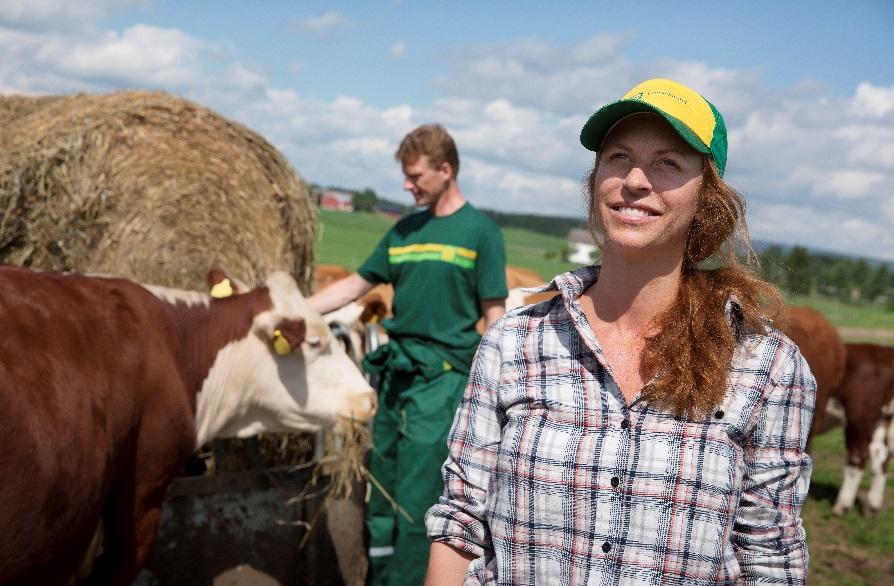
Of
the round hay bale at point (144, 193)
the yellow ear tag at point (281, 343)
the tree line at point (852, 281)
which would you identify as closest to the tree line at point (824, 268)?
the tree line at point (852, 281)

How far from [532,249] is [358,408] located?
46453 mm

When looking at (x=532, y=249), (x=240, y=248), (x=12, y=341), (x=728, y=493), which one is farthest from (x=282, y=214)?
(x=532, y=249)

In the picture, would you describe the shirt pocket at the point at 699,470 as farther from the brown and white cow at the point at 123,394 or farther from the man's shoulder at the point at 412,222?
the man's shoulder at the point at 412,222

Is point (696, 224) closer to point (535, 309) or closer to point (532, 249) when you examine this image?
A: point (535, 309)

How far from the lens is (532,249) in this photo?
5044cm

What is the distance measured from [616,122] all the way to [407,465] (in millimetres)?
2917

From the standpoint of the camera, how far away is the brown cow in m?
8.19

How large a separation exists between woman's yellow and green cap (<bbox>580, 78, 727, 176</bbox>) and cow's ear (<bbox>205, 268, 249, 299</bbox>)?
2745 mm

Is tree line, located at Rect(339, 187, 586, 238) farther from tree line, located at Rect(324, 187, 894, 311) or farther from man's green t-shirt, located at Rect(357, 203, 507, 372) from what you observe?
man's green t-shirt, located at Rect(357, 203, 507, 372)

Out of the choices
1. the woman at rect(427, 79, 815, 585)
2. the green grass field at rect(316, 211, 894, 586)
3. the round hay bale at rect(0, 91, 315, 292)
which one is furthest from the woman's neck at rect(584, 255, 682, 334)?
the green grass field at rect(316, 211, 894, 586)

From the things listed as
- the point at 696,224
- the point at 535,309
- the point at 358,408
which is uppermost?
the point at 696,224

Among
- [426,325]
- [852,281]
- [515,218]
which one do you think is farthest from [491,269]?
[852,281]

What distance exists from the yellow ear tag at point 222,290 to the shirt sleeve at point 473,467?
8.42 ft

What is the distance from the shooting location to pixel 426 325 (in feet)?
14.5
